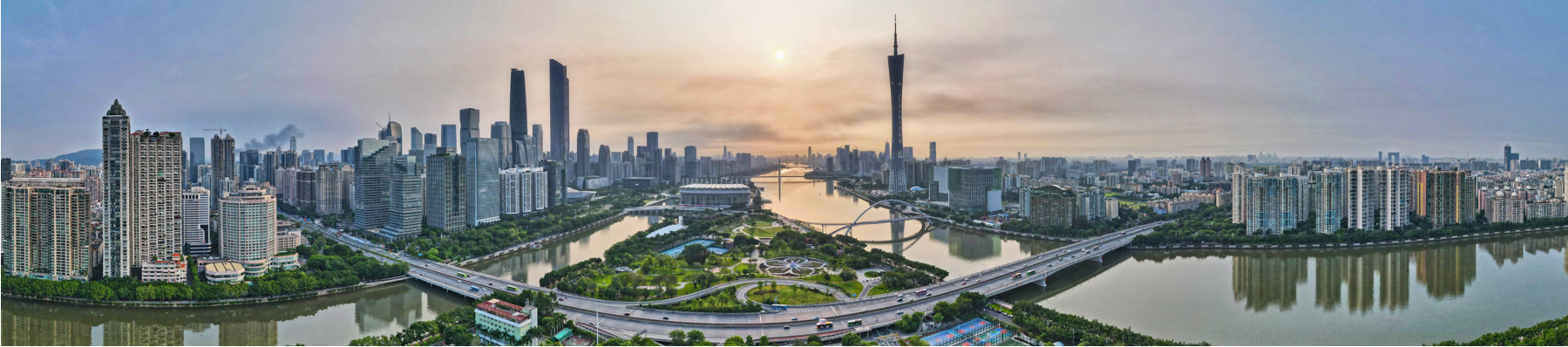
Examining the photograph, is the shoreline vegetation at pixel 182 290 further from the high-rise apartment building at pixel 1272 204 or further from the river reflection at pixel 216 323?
the high-rise apartment building at pixel 1272 204

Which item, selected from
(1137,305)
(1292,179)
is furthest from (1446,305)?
(1292,179)

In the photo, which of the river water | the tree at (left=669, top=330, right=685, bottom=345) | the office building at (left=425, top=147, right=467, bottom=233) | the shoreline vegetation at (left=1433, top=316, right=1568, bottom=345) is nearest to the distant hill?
the river water

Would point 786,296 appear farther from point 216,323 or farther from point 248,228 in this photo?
point 248,228

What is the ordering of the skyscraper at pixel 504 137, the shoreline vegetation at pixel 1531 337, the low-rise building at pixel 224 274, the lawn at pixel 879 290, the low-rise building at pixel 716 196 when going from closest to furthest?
1. the shoreline vegetation at pixel 1531 337
2. the lawn at pixel 879 290
3. the low-rise building at pixel 224 274
4. the low-rise building at pixel 716 196
5. the skyscraper at pixel 504 137

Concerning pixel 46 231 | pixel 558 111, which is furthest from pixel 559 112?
pixel 46 231

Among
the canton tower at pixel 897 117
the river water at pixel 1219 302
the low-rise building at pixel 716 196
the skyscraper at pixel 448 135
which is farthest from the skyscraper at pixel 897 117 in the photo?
the skyscraper at pixel 448 135

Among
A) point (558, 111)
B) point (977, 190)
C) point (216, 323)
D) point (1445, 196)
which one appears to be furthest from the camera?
point (558, 111)
